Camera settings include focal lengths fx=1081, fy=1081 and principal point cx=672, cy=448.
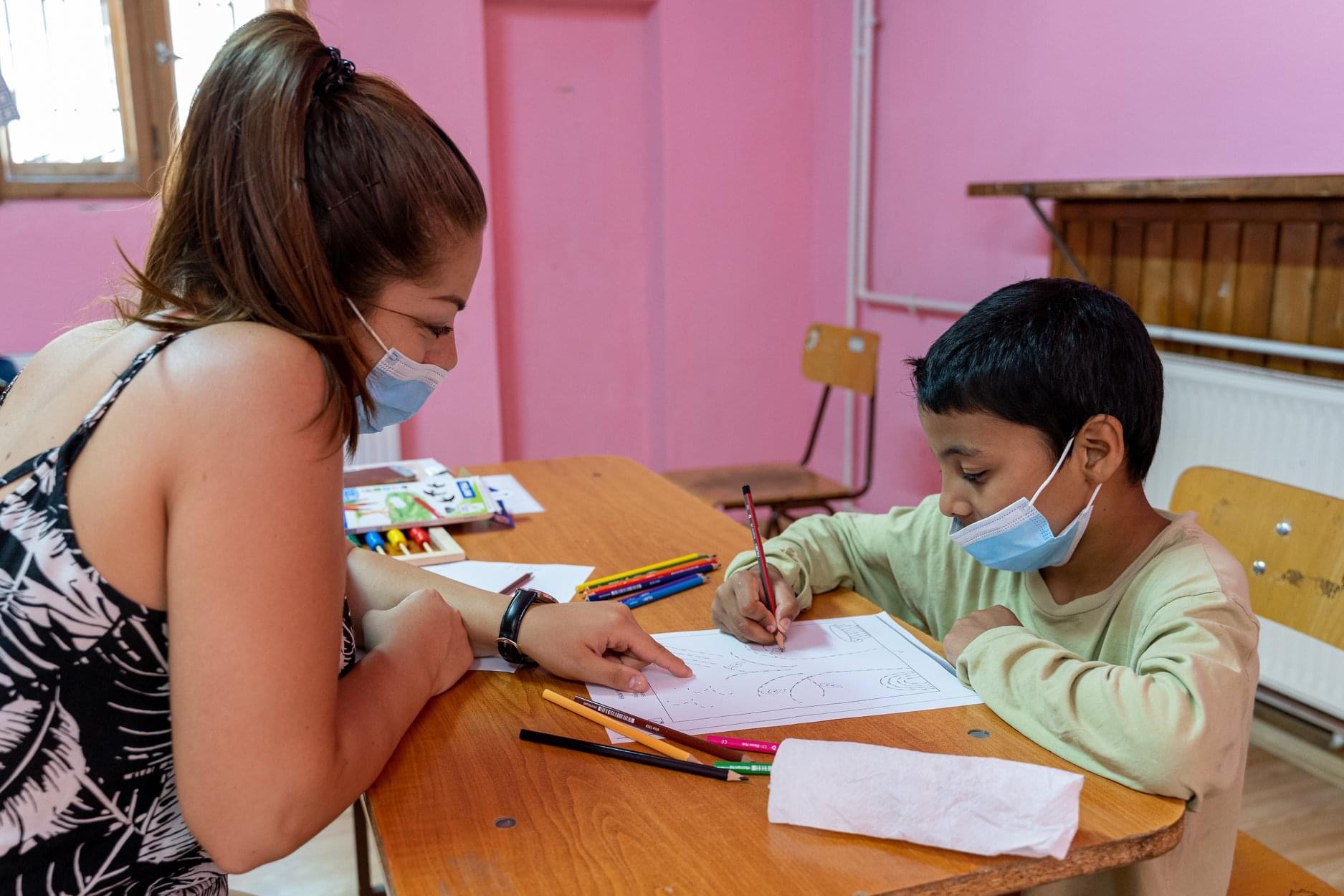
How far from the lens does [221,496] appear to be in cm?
75

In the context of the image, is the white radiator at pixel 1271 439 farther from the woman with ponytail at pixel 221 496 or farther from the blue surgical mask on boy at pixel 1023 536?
the woman with ponytail at pixel 221 496

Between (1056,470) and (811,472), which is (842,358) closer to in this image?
(811,472)

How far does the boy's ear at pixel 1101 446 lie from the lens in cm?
113

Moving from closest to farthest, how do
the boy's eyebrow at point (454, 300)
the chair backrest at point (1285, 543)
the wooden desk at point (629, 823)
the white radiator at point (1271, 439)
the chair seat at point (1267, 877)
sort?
the wooden desk at point (629, 823)
the boy's eyebrow at point (454, 300)
the chair seat at point (1267, 877)
the chair backrest at point (1285, 543)
the white radiator at point (1271, 439)

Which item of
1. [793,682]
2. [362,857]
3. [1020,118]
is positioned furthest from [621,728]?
[1020,118]

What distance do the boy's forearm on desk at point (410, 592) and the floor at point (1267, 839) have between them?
0.92 m

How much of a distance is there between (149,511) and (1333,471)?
2.23 metres

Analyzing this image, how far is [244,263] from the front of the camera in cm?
85

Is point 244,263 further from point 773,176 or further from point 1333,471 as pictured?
point 773,176

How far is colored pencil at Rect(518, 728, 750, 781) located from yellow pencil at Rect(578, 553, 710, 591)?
0.40 metres

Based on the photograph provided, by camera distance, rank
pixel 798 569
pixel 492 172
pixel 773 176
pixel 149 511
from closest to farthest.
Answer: pixel 149 511, pixel 798 569, pixel 492 172, pixel 773 176

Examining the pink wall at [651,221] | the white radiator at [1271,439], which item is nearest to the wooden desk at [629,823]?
the white radiator at [1271,439]

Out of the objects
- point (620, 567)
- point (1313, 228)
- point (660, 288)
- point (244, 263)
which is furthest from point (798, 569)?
point (660, 288)

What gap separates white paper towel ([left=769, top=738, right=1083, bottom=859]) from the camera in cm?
77
